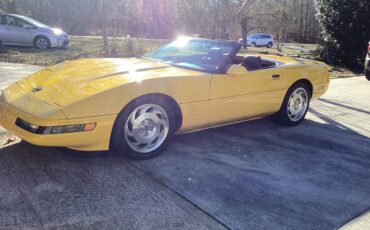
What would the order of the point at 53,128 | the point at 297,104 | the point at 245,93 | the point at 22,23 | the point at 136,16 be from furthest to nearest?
the point at 136,16
the point at 22,23
the point at 297,104
the point at 245,93
the point at 53,128

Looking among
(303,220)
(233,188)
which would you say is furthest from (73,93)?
(303,220)

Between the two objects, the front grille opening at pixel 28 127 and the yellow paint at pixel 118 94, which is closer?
the front grille opening at pixel 28 127

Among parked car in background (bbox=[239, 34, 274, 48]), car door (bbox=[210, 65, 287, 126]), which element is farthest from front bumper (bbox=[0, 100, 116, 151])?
parked car in background (bbox=[239, 34, 274, 48])

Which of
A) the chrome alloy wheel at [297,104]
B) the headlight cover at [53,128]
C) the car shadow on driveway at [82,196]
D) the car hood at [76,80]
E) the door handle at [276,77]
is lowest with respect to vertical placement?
the car shadow on driveway at [82,196]

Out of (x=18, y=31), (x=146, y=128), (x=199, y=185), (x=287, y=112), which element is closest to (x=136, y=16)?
(x=18, y=31)

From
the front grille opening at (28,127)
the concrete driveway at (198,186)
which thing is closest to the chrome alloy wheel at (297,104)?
the concrete driveway at (198,186)

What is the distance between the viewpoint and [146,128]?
3.66 meters

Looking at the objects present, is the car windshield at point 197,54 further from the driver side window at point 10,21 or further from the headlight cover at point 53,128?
the driver side window at point 10,21

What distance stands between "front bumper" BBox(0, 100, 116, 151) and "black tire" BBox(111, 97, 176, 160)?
80mm

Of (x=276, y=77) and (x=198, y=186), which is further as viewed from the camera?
(x=276, y=77)

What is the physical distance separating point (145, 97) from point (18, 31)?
11692 mm

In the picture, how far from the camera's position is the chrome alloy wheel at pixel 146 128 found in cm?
355

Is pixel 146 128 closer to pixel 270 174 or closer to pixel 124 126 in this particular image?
pixel 124 126

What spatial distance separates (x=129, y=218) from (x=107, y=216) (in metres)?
0.16
